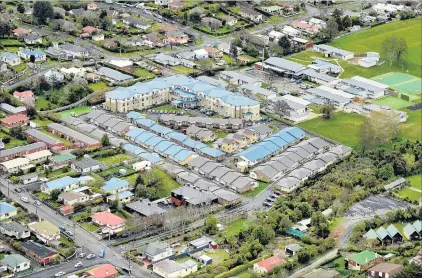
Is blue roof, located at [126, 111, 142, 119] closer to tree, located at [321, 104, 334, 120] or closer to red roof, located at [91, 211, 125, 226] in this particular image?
tree, located at [321, 104, 334, 120]

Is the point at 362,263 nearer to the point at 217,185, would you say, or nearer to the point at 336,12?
the point at 217,185

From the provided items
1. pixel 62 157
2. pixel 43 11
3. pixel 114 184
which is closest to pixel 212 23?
pixel 43 11

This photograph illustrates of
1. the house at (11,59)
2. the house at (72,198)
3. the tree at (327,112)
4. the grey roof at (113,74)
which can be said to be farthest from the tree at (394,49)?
the house at (72,198)

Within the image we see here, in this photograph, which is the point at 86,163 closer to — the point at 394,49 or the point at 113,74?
the point at 113,74

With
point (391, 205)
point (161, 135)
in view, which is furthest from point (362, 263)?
point (161, 135)

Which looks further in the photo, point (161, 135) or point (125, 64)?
point (125, 64)

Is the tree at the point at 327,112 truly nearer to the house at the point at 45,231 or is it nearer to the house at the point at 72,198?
the house at the point at 72,198
